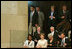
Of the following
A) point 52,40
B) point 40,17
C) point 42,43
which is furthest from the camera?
point 40,17

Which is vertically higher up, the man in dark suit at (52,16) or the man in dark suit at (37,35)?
the man in dark suit at (52,16)

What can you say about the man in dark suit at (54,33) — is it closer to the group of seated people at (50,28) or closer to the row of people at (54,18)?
the group of seated people at (50,28)

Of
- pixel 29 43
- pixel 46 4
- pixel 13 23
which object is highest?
pixel 46 4

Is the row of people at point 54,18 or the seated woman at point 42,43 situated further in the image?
the row of people at point 54,18

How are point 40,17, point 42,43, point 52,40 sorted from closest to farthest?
point 42,43, point 52,40, point 40,17

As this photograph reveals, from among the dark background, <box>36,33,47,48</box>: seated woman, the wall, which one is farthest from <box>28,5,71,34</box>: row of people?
<box>36,33,47,48</box>: seated woman

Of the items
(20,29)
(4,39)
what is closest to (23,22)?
(20,29)

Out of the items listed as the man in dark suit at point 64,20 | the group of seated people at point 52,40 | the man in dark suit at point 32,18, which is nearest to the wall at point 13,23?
the man in dark suit at point 32,18

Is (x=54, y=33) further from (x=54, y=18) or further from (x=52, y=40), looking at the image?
(x=54, y=18)

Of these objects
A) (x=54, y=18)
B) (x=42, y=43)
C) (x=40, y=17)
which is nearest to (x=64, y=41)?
(x=42, y=43)

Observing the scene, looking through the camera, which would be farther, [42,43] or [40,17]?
[40,17]

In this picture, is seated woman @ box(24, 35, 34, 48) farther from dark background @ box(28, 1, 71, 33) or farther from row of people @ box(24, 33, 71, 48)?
dark background @ box(28, 1, 71, 33)

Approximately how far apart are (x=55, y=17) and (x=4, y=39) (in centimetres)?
203

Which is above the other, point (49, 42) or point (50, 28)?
point (50, 28)
